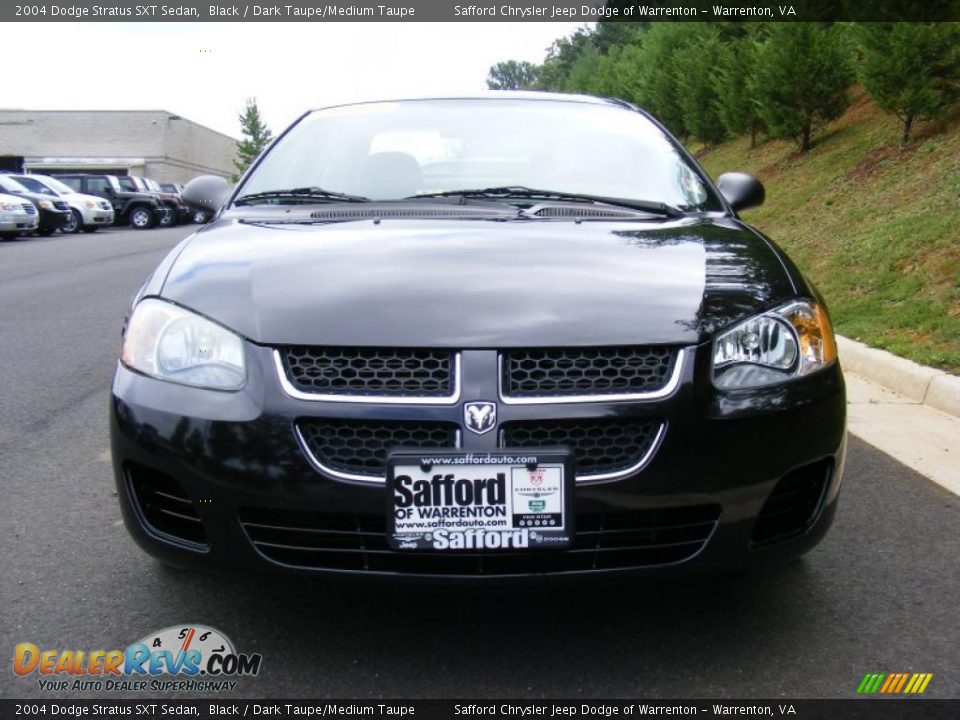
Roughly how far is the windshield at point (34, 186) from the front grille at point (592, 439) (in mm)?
26281

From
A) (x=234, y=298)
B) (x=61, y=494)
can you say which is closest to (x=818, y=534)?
(x=234, y=298)

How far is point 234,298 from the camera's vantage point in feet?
7.75

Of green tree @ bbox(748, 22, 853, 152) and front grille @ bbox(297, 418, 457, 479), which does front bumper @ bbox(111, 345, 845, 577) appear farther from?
green tree @ bbox(748, 22, 853, 152)

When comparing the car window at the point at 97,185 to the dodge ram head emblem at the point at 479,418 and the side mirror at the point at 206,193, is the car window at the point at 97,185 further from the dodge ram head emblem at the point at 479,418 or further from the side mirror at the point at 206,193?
the dodge ram head emblem at the point at 479,418

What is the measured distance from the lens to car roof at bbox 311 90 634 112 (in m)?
3.93

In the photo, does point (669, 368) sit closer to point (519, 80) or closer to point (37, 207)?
point (37, 207)

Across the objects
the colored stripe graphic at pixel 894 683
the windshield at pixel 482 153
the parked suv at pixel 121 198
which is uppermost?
the windshield at pixel 482 153

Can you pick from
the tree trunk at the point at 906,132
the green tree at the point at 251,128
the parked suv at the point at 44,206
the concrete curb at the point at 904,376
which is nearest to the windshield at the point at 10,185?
the parked suv at the point at 44,206

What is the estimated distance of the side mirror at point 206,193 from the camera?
12.6ft

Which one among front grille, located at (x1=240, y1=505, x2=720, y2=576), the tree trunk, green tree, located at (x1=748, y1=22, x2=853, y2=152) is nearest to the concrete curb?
front grille, located at (x1=240, y1=505, x2=720, y2=576)

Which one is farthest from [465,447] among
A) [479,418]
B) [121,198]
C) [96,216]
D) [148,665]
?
[121,198]

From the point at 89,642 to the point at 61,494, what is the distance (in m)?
1.34

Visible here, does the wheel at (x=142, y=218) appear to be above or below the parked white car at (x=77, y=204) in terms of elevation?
below

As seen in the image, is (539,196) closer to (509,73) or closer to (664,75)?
(664,75)
